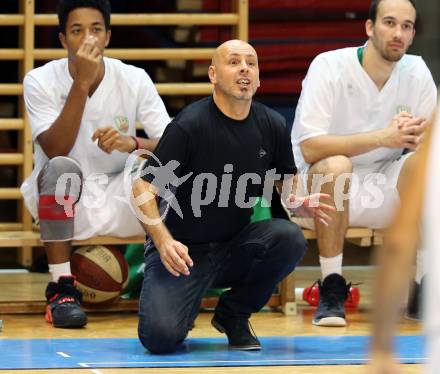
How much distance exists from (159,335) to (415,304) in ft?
4.83

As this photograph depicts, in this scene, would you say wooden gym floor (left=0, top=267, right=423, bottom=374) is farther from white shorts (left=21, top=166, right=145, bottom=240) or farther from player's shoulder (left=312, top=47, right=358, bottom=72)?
player's shoulder (left=312, top=47, right=358, bottom=72)

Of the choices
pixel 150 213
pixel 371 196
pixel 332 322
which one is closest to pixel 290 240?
pixel 150 213

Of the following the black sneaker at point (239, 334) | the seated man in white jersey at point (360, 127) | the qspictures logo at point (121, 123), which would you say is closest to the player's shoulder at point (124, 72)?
the qspictures logo at point (121, 123)

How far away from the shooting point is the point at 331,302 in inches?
180

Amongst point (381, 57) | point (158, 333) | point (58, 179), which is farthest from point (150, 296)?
point (381, 57)

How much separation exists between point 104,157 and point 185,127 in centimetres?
90

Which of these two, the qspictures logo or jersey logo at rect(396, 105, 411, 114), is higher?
jersey logo at rect(396, 105, 411, 114)

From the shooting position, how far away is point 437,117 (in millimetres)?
1572

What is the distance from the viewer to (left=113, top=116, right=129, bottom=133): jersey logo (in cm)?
479

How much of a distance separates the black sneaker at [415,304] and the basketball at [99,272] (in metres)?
1.25

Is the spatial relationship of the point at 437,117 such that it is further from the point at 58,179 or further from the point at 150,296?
the point at 58,179

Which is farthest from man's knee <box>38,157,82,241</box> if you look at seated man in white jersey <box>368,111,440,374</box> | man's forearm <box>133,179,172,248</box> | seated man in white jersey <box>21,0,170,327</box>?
seated man in white jersey <box>368,111,440,374</box>

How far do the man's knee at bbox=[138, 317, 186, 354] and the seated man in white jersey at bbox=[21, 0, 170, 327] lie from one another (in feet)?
2.01

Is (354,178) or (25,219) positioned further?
(25,219)
